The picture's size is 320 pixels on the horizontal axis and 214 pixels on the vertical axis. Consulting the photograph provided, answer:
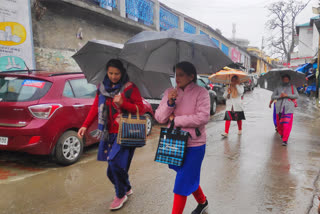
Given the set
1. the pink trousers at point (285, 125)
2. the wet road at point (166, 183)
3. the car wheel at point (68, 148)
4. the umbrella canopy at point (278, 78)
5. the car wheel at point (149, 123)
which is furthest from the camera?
the car wheel at point (149, 123)

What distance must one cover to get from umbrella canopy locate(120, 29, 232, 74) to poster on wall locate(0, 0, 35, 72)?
5.38 m

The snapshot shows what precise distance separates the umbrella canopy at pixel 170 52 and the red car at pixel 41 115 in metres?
1.96

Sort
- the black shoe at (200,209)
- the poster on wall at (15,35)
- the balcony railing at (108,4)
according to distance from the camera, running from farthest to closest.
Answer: the balcony railing at (108,4) < the poster on wall at (15,35) < the black shoe at (200,209)

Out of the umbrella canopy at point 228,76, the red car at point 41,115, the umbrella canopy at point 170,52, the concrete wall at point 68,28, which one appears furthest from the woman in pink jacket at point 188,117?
the concrete wall at point 68,28

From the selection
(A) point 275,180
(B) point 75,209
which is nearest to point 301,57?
(A) point 275,180

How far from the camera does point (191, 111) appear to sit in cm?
255

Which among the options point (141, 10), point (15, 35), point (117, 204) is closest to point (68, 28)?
point (15, 35)

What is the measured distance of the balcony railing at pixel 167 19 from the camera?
15.5m

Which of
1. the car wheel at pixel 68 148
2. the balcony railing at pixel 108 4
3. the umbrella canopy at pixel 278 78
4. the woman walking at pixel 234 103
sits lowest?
the car wheel at pixel 68 148

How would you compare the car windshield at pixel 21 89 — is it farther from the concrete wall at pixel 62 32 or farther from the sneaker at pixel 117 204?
the concrete wall at pixel 62 32

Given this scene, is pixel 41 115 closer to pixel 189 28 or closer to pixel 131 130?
pixel 131 130

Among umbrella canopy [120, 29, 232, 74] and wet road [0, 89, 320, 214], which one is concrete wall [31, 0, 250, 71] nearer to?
wet road [0, 89, 320, 214]

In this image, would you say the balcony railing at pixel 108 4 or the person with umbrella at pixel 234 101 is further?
the balcony railing at pixel 108 4

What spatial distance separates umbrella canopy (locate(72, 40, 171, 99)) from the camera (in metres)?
3.12
